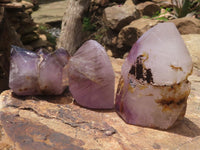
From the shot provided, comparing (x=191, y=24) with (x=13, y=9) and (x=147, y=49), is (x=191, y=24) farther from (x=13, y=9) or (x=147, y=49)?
(x=13, y=9)

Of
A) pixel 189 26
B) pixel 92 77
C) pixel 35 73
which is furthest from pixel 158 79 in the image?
pixel 189 26

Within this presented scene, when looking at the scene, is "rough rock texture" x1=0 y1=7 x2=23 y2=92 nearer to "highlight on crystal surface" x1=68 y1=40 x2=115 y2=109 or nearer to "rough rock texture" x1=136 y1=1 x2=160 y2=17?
"highlight on crystal surface" x1=68 y1=40 x2=115 y2=109

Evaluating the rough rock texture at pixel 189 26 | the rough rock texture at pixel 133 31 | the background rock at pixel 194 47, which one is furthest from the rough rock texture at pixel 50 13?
the background rock at pixel 194 47

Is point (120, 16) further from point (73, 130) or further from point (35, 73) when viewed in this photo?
point (73, 130)

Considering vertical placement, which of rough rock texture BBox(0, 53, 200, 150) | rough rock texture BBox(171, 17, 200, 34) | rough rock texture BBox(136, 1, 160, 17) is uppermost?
rough rock texture BBox(136, 1, 160, 17)

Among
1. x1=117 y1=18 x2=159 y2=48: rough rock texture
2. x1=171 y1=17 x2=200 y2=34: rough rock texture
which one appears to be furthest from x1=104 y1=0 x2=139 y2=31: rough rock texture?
x1=171 y1=17 x2=200 y2=34: rough rock texture

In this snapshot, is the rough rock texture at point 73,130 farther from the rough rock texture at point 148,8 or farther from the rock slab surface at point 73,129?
the rough rock texture at point 148,8

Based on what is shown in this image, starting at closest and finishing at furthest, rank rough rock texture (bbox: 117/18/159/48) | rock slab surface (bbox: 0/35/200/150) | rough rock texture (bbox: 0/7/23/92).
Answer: rock slab surface (bbox: 0/35/200/150) → rough rock texture (bbox: 0/7/23/92) → rough rock texture (bbox: 117/18/159/48)

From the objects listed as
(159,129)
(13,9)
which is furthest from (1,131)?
(13,9)
